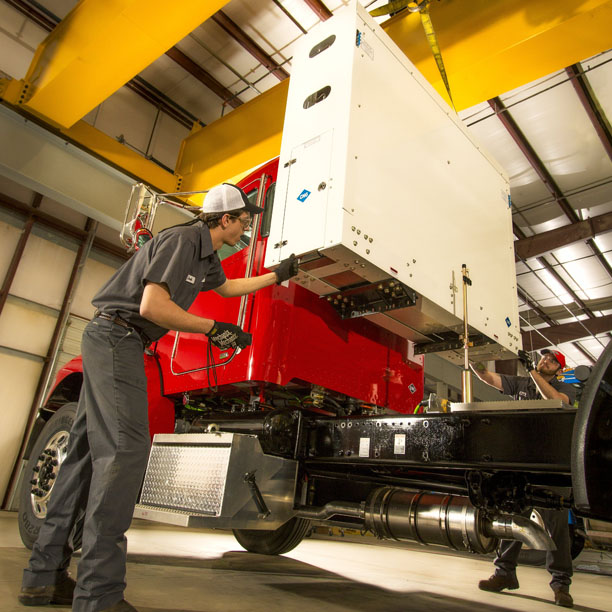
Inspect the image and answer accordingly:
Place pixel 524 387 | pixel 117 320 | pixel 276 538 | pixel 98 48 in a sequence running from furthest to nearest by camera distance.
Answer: pixel 98 48
pixel 524 387
pixel 276 538
pixel 117 320

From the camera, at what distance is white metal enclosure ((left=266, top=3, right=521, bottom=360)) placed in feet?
7.76

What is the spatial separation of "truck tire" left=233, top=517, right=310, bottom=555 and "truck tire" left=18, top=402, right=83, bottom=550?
4.57 ft

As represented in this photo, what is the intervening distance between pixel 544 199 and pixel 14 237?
9.72 m

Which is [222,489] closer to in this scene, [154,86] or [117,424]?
[117,424]

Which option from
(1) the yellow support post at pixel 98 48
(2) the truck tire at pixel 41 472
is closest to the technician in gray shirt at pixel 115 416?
(2) the truck tire at pixel 41 472

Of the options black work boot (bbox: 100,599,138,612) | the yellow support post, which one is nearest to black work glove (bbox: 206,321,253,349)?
black work boot (bbox: 100,599,138,612)

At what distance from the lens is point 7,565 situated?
255cm

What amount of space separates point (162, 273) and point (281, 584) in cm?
196

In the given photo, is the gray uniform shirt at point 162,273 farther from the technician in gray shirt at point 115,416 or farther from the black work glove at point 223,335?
the black work glove at point 223,335

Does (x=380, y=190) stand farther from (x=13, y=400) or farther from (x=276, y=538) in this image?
(x=13, y=400)

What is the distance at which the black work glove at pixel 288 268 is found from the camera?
243 cm

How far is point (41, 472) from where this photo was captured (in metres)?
3.28

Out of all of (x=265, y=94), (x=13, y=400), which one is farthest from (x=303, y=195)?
(x=13, y=400)

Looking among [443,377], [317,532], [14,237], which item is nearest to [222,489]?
[317,532]
